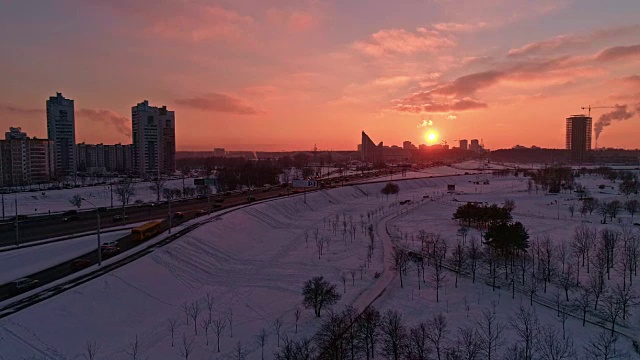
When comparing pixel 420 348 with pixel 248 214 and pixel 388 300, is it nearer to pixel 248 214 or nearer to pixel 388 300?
pixel 388 300

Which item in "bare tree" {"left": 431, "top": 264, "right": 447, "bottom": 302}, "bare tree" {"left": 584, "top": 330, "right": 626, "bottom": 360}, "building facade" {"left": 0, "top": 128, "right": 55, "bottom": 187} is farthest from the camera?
"building facade" {"left": 0, "top": 128, "right": 55, "bottom": 187}

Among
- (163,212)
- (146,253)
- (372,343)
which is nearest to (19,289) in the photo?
(146,253)

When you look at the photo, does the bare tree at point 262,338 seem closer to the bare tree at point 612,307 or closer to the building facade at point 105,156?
the bare tree at point 612,307

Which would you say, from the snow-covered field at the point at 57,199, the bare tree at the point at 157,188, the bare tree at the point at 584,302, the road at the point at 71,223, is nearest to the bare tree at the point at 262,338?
the bare tree at the point at 584,302

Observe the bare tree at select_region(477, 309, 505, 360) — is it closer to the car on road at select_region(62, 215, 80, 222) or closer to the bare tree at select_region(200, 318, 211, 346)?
the bare tree at select_region(200, 318, 211, 346)

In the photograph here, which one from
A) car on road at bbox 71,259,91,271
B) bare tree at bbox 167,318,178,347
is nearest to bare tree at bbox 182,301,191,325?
bare tree at bbox 167,318,178,347

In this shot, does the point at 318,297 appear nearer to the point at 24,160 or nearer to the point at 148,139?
the point at 24,160

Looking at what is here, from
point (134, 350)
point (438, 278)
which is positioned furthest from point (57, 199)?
point (438, 278)
